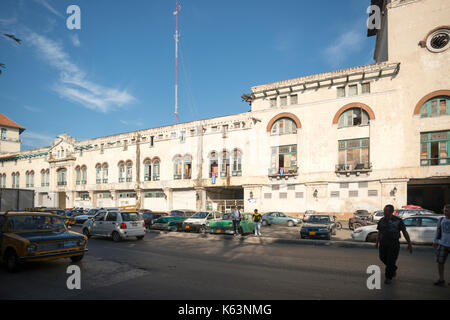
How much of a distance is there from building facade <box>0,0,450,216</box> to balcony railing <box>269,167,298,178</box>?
12cm

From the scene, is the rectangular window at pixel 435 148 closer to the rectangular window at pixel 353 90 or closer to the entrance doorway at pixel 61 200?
the rectangular window at pixel 353 90

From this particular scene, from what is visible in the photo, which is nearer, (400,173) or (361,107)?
(400,173)

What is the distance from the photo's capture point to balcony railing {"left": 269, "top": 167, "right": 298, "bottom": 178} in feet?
105

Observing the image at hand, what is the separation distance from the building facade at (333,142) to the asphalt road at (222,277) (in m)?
18.3

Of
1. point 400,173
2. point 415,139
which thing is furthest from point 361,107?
point 400,173

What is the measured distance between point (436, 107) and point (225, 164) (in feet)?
75.3

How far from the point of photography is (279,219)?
26.5m

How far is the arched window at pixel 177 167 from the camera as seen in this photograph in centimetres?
4023

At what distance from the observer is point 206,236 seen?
702 inches

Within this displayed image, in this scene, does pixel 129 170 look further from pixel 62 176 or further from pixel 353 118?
pixel 353 118

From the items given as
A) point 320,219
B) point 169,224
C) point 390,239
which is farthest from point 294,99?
point 390,239
